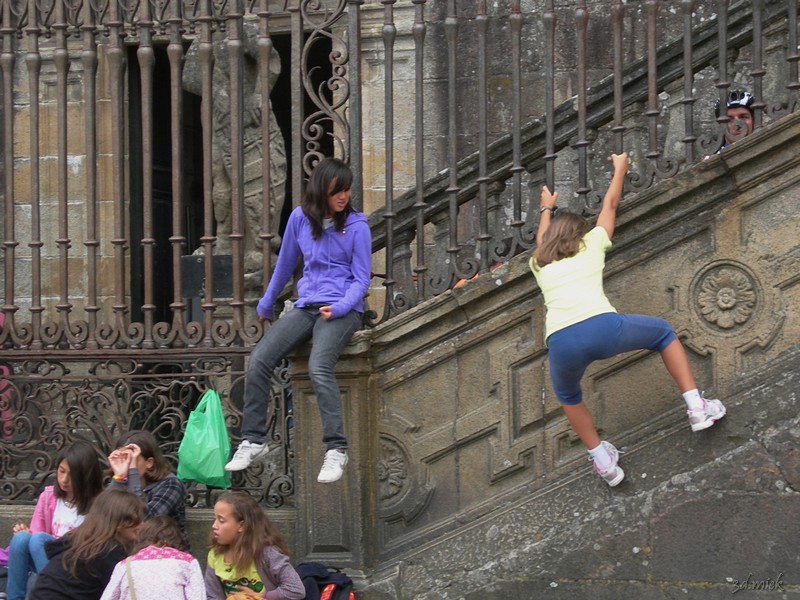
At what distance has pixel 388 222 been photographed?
741 centimetres

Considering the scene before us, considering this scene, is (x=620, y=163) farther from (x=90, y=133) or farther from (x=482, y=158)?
(x=90, y=133)

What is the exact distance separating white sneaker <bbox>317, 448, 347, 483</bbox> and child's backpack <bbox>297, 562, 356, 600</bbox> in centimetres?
51

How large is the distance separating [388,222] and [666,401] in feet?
6.05

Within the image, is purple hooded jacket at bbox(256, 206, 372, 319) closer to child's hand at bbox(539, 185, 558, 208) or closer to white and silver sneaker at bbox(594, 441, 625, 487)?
child's hand at bbox(539, 185, 558, 208)

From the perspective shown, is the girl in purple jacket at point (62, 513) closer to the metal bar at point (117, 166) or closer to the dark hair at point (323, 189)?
the metal bar at point (117, 166)

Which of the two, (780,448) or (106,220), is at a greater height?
(106,220)

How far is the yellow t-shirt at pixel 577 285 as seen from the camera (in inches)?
250

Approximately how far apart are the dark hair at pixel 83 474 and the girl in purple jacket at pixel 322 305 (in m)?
0.82

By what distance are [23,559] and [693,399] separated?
12.1 feet

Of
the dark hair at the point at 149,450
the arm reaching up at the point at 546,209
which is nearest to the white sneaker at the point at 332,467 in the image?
the dark hair at the point at 149,450

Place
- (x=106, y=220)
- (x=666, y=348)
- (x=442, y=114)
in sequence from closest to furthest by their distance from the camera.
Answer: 1. (x=666, y=348)
2. (x=442, y=114)
3. (x=106, y=220)

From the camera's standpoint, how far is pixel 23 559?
7.16 metres

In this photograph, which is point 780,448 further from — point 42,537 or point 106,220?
point 106,220

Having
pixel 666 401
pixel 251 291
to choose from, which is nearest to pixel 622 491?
pixel 666 401
